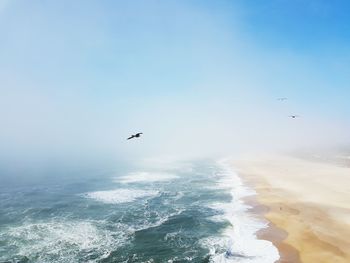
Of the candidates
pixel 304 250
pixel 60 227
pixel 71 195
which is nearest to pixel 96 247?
pixel 60 227

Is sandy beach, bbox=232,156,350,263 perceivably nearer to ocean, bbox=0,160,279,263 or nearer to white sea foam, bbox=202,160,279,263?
white sea foam, bbox=202,160,279,263

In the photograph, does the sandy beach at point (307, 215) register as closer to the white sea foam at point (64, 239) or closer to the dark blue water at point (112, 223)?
the dark blue water at point (112, 223)

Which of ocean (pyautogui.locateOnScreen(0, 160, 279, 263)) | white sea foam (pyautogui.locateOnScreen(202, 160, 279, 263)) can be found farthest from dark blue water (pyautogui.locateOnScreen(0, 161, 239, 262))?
white sea foam (pyautogui.locateOnScreen(202, 160, 279, 263))

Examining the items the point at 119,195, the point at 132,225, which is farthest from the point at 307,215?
the point at 119,195

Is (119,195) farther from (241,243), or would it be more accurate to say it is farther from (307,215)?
(307,215)

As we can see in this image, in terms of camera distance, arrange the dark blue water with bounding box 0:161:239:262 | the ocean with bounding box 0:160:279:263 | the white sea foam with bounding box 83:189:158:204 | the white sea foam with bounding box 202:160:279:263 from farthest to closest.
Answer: the white sea foam with bounding box 83:189:158:204, the dark blue water with bounding box 0:161:239:262, the ocean with bounding box 0:160:279:263, the white sea foam with bounding box 202:160:279:263

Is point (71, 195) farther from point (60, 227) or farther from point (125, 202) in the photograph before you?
point (60, 227)
